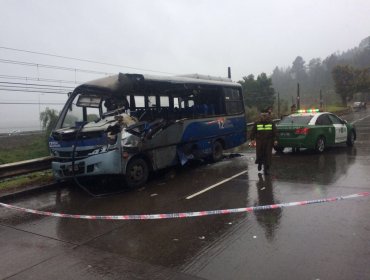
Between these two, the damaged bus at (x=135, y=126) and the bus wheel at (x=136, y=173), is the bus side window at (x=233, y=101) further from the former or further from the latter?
the bus wheel at (x=136, y=173)

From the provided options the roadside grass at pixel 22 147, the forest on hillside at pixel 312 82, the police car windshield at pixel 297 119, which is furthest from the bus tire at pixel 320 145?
the forest on hillside at pixel 312 82

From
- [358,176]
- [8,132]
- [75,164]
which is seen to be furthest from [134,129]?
[8,132]

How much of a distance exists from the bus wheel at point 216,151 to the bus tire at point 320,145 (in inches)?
132

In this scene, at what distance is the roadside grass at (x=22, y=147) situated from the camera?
34.2 m

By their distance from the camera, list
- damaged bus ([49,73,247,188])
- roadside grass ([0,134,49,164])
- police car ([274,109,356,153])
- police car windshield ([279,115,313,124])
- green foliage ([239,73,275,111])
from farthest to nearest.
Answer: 1. green foliage ([239,73,275,111])
2. roadside grass ([0,134,49,164])
3. police car windshield ([279,115,313,124])
4. police car ([274,109,356,153])
5. damaged bus ([49,73,247,188])

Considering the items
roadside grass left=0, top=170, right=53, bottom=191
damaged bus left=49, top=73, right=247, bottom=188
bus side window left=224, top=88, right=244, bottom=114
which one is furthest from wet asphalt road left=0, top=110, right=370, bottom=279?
bus side window left=224, top=88, right=244, bottom=114

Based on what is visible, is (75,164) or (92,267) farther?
(75,164)

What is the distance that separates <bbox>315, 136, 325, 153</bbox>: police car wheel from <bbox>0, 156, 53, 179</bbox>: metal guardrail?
868cm

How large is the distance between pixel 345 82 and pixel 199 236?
65965mm

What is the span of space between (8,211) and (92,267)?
373cm

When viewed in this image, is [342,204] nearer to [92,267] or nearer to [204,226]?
[204,226]

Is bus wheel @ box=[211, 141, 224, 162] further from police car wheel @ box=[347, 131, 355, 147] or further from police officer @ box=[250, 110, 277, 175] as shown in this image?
police car wheel @ box=[347, 131, 355, 147]

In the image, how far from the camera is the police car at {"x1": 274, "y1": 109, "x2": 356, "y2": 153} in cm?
1311

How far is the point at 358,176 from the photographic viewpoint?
914cm
